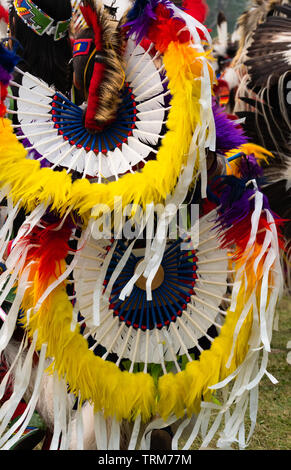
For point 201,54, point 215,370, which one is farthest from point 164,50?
point 215,370

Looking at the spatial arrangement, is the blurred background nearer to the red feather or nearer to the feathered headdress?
the feathered headdress

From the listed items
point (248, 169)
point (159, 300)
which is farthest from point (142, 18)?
point (159, 300)

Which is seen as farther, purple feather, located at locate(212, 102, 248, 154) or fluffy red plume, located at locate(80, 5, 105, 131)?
purple feather, located at locate(212, 102, 248, 154)

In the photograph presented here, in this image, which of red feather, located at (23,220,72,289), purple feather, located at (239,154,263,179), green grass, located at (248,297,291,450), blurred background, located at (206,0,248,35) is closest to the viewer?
red feather, located at (23,220,72,289)

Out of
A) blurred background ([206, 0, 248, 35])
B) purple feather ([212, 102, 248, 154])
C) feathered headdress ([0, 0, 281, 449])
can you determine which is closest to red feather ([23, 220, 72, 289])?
feathered headdress ([0, 0, 281, 449])

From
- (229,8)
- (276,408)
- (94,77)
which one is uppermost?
(229,8)

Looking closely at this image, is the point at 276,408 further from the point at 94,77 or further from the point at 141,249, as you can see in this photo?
the point at 94,77

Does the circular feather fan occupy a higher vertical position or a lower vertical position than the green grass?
higher

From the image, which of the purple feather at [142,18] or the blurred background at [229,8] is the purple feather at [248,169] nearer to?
the purple feather at [142,18]

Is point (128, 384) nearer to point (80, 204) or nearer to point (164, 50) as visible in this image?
point (80, 204)

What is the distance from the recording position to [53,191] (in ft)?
5.95

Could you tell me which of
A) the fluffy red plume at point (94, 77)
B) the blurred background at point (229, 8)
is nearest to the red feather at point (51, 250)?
the fluffy red plume at point (94, 77)

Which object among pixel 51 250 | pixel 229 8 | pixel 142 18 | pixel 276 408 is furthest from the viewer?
pixel 229 8

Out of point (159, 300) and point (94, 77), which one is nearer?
point (94, 77)
